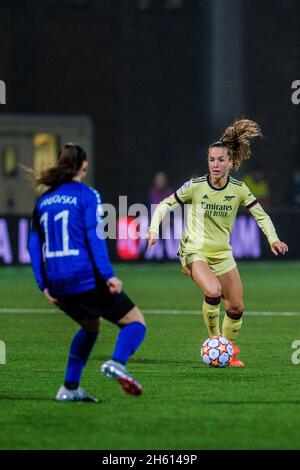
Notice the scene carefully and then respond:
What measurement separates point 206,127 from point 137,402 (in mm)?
20858

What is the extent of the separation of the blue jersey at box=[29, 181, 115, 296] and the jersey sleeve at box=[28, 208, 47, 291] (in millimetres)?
10

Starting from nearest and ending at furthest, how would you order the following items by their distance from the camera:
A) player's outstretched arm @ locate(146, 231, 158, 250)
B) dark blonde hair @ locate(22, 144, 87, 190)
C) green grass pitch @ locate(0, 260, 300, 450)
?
green grass pitch @ locate(0, 260, 300, 450), dark blonde hair @ locate(22, 144, 87, 190), player's outstretched arm @ locate(146, 231, 158, 250)

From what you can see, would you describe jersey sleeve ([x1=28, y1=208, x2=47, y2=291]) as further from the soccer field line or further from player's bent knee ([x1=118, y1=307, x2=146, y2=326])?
the soccer field line

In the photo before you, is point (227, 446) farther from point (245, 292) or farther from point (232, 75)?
point (232, 75)

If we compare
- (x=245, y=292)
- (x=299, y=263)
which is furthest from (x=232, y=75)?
(x=245, y=292)

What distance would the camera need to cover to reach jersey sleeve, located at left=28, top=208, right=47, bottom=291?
8.91 meters

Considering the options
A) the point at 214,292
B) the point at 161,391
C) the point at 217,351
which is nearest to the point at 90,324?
the point at 161,391

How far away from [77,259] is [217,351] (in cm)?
272

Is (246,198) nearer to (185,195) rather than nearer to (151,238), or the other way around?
(185,195)

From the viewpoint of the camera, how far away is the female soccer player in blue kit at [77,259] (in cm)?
876

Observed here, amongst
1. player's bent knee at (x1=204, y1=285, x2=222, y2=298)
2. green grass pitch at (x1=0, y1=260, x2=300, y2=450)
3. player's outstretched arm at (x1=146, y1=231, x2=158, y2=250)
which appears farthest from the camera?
player's bent knee at (x1=204, y1=285, x2=222, y2=298)

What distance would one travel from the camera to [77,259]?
8781mm

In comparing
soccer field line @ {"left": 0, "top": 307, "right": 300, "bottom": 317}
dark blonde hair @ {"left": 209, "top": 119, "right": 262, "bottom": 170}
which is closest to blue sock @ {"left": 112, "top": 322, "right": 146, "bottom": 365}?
A: dark blonde hair @ {"left": 209, "top": 119, "right": 262, "bottom": 170}

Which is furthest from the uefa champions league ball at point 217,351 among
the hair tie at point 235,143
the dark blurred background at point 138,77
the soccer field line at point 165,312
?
the dark blurred background at point 138,77
